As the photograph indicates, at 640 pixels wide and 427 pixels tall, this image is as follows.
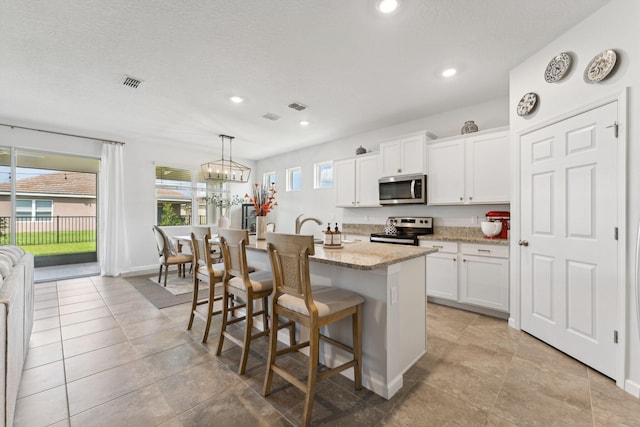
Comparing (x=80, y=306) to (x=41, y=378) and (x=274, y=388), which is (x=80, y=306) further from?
(x=274, y=388)

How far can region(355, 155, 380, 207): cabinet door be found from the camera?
→ 14.6ft

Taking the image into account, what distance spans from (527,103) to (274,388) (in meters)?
3.38

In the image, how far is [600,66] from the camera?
78.3 inches

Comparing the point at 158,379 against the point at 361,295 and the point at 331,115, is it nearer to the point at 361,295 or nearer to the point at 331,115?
the point at 361,295

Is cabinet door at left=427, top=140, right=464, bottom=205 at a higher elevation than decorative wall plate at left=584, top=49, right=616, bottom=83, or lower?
lower

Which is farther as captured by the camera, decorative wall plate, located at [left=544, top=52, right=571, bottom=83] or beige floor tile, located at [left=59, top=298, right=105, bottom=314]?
beige floor tile, located at [left=59, top=298, right=105, bottom=314]

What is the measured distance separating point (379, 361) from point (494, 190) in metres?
2.61

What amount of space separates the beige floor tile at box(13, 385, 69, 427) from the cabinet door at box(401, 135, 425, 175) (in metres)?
4.12

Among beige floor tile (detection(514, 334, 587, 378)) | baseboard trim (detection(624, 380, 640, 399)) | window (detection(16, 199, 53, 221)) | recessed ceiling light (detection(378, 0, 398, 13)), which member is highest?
recessed ceiling light (detection(378, 0, 398, 13))

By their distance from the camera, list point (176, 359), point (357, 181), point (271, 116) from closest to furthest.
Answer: point (176, 359) < point (271, 116) < point (357, 181)

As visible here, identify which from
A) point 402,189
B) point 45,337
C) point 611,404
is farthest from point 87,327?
point 611,404

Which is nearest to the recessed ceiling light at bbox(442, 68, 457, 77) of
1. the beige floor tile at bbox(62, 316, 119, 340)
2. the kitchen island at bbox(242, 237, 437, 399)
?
the kitchen island at bbox(242, 237, 437, 399)

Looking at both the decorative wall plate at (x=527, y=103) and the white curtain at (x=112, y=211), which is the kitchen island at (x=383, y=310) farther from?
the white curtain at (x=112, y=211)

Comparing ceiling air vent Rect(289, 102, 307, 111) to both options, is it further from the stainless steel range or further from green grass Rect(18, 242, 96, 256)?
green grass Rect(18, 242, 96, 256)
